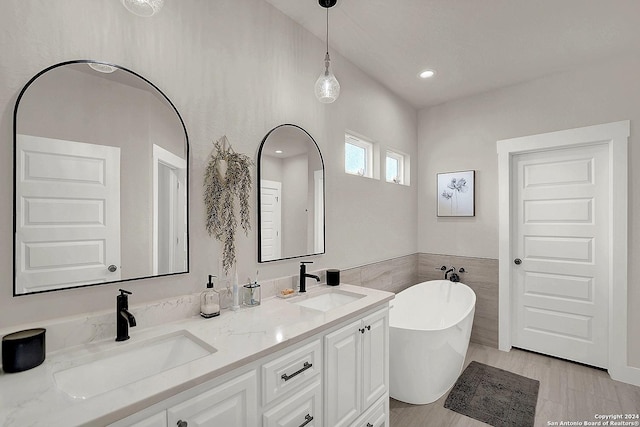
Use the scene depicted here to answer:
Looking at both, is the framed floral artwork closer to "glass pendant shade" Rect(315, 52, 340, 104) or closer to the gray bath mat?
the gray bath mat

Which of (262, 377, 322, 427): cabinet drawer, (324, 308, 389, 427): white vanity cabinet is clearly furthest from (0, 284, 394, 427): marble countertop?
(262, 377, 322, 427): cabinet drawer

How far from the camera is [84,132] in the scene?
121 centimetres

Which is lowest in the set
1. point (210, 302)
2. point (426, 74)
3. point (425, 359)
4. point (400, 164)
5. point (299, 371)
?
point (425, 359)

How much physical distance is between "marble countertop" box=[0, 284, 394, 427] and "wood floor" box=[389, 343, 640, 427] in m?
1.14

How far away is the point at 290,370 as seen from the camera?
1.28m

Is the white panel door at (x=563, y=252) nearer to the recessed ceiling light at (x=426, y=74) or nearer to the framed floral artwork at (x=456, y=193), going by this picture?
the framed floral artwork at (x=456, y=193)

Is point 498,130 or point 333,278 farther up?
point 498,130

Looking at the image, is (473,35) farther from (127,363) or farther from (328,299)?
(127,363)

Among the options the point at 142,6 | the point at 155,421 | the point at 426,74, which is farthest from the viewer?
the point at 426,74

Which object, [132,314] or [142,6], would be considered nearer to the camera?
[142,6]

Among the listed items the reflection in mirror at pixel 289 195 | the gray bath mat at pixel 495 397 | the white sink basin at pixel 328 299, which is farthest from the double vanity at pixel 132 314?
the gray bath mat at pixel 495 397

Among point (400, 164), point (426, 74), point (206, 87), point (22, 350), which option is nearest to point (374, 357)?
point (22, 350)

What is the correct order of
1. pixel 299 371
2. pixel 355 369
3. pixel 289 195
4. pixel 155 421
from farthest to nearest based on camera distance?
pixel 289 195 → pixel 355 369 → pixel 299 371 → pixel 155 421

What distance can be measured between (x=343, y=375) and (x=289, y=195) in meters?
1.18
